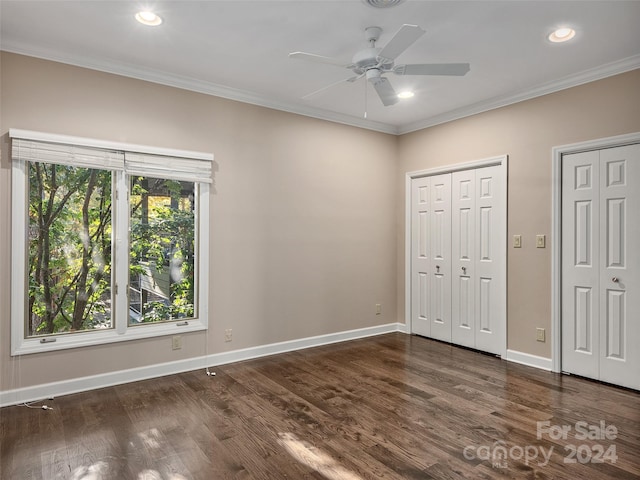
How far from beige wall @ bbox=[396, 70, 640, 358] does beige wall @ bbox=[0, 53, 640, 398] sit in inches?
0.4

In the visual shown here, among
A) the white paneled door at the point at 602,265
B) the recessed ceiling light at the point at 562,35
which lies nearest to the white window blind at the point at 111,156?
the recessed ceiling light at the point at 562,35

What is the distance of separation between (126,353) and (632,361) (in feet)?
13.8

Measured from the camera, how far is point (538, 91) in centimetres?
392

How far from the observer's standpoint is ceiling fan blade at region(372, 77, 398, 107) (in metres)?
2.93

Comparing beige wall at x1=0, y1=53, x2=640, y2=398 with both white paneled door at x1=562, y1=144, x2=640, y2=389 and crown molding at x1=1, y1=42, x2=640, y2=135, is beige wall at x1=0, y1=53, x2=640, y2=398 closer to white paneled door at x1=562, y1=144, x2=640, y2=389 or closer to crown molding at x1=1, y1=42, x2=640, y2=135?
crown molding at x1=1, y1=42, x2=640, y2=135

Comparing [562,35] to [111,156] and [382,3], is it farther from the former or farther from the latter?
[111,156]

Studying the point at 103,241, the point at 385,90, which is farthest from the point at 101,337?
the point at 385,90

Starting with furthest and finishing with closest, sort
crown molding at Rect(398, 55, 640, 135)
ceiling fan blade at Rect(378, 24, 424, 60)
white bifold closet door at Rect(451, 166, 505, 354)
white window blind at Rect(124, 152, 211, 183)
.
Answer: white bifold closet door at Rect(451, 166, 505, 354), white window blind at Rect(124, 152, 211, 183), crown molding at Rect(398, 55, 640, 135), ceiling fan blade at Rect(378, 24, 424, 60)

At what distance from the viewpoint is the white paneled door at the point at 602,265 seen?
11.0ft

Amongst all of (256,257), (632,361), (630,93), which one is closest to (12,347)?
(256,257)

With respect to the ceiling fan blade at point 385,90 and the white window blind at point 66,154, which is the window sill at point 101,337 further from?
the ceiling fan blade at point 385,90

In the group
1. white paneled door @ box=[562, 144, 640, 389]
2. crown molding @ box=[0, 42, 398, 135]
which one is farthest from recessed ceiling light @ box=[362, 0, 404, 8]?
white paneled door @ box=[562, 144, 640, 389]

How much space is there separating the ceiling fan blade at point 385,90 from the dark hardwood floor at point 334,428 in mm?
2342

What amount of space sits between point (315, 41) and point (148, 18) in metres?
1.15
